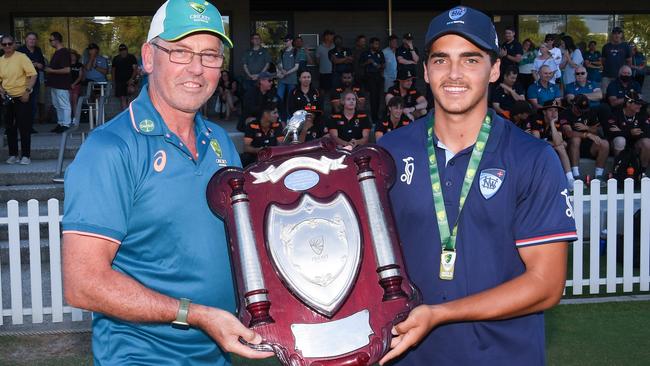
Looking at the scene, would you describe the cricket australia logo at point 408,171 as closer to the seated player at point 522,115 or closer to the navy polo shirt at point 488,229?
the navy polo shirt at point 488,229

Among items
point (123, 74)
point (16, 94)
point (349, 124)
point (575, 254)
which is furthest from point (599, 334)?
point (123, 74)

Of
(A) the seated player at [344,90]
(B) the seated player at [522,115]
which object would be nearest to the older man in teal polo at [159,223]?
(A) the seated player at [344,90]

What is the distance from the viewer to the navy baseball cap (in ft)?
9.20

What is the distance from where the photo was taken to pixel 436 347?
284 centimetres

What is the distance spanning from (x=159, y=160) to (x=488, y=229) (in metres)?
1.07

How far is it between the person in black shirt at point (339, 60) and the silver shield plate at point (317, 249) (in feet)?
47.1

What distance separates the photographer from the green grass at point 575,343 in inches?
249

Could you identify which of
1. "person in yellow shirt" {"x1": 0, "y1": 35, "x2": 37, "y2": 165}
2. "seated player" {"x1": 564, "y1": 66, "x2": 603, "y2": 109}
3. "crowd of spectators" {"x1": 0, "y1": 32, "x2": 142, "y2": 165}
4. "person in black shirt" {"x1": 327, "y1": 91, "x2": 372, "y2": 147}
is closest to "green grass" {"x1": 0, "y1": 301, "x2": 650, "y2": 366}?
"person in black shirt" {"x1": 327, "y1": 91, "x2": 372, "y2": 147}

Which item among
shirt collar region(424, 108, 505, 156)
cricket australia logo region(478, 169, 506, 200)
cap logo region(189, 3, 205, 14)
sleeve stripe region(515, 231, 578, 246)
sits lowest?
sleeve stripe region(515, 231, 578, 246)

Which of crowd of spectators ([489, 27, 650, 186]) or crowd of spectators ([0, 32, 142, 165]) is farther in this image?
crowd of spectators ([489, 27, 650, 186])

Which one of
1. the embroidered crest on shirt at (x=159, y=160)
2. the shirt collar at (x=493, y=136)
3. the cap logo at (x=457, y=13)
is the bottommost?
the embroidered crest on shirt at (x=159, y=160)

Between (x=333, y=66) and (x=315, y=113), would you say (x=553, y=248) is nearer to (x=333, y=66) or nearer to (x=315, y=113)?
(x=315, y=113)

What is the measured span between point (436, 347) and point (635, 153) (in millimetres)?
11297

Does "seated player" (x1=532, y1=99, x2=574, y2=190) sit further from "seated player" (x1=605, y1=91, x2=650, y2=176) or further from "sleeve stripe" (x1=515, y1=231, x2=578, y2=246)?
"sleeve stripe" (x1=515, y1=231, x2=578, y2=246)
